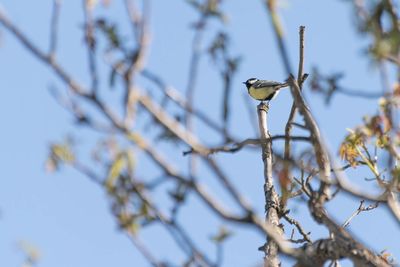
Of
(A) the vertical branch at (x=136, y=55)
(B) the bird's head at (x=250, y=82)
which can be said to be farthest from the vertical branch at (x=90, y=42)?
(B) the bird's head at (x=250, y=82)

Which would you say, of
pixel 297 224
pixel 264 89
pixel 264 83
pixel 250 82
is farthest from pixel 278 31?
pixel 250 82

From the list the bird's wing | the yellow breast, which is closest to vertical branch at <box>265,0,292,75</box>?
the yellow breast

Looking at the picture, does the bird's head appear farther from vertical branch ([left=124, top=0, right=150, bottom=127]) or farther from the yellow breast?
vertical branch ([left=124, top=0, right=150, bottom=127])

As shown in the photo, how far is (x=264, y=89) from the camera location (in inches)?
602

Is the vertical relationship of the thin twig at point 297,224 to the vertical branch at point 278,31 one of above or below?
above

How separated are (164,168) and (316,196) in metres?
1.33

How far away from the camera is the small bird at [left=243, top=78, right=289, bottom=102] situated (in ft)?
49.0

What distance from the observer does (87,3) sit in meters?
3.73

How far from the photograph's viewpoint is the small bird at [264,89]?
14.9m

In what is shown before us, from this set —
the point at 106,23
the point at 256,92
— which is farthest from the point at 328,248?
the point at 256,92

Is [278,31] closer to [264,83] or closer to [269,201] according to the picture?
[269,201]

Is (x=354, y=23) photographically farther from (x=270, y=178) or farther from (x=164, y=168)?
(x=270, y=178)

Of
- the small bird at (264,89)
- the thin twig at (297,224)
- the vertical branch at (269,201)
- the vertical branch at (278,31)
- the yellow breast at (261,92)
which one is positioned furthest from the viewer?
the yellow breast at (261,92)

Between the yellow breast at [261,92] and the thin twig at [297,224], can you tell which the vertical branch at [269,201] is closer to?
the thin twig at [297,224]
